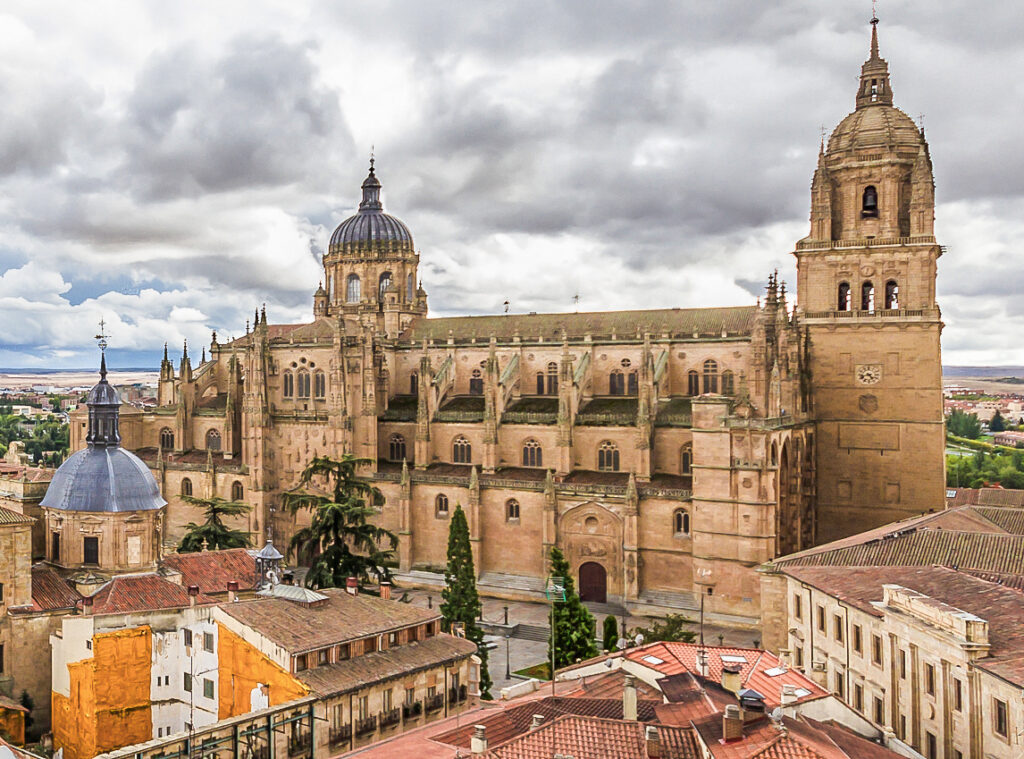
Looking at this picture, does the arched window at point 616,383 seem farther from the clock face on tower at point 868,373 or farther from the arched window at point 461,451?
the clock face on tower at point 868,373

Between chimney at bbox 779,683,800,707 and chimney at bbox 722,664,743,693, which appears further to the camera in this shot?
chimney at bbox 779,683,800,707

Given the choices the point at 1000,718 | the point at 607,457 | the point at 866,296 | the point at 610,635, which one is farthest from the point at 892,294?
the point at 1000,718

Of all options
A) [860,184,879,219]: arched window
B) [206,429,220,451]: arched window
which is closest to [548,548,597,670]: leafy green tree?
[860,184,879,219]: arched window

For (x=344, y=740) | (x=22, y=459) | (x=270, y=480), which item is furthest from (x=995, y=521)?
(x=22, y=459)

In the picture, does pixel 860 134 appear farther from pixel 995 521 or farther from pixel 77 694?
pixel 77 694

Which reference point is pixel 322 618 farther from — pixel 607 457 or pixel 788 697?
pixel 607 457

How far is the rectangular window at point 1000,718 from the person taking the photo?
26002 mm

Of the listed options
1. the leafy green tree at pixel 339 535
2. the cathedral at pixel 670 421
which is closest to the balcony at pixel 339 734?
the leafy green tree at pixel 339 535

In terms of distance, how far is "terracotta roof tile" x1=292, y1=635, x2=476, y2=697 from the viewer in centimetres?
3142

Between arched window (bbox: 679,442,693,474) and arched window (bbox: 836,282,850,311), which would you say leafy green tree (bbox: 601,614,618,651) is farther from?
arched window (bbox: 836,282,850,311)

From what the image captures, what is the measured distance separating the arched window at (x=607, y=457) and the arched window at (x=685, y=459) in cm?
456

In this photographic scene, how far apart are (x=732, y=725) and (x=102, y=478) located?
110 ft

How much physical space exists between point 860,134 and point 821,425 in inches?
779

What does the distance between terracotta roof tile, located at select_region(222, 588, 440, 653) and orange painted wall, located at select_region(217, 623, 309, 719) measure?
2.73ft
